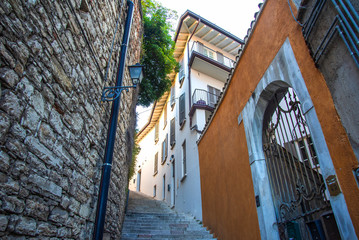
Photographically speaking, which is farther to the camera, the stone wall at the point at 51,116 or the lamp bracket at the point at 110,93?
the lamp bracket at the point at 110,93

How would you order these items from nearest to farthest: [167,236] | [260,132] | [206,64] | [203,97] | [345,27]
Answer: [345,27], [260,132], [167,236], [203,97], [206,64]

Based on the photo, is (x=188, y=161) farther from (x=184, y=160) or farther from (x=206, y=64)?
(x=206, y=64)

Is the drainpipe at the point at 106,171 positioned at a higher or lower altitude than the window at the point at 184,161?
lower

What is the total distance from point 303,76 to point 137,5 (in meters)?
5.00

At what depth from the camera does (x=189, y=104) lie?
10961 millimetres

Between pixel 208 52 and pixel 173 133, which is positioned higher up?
pixel 208 52

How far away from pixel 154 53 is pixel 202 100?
3.03 metres

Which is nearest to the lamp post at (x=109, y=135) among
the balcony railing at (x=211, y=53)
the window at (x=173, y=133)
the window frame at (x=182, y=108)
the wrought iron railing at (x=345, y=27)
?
the wrought iron railing at (x=345, y=27)

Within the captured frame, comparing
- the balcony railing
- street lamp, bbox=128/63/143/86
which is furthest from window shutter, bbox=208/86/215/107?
street lamp, bbox=128/63/143/86

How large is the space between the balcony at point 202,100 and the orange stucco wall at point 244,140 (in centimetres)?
227

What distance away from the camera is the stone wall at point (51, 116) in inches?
73.4

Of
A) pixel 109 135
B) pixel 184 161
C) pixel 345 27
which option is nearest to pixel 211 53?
pixel 184 161

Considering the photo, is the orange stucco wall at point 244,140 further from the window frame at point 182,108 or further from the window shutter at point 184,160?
the window frame at point 182,108

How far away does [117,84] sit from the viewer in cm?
440
